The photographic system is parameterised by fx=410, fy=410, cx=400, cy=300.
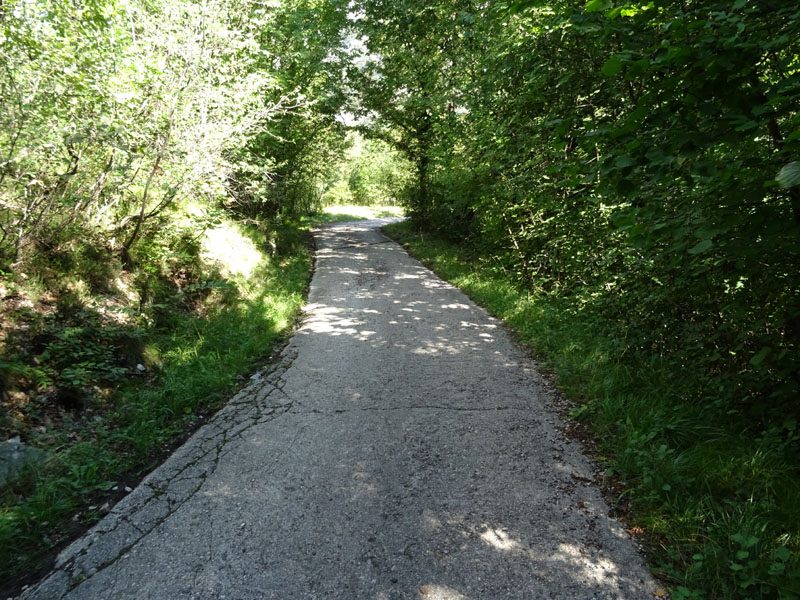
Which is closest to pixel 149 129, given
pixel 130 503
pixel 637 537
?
pixel 130 503

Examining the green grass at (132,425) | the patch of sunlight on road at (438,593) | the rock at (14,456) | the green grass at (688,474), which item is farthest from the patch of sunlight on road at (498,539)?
the rock at (14,456)

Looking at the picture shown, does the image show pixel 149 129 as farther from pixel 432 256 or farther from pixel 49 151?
pixel 432 256

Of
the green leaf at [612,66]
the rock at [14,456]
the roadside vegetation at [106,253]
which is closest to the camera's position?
the green leaf at [612,66]

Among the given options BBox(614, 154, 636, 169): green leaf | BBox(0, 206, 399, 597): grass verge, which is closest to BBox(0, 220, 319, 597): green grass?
BBox(0, 206, 399, 597): grass verge

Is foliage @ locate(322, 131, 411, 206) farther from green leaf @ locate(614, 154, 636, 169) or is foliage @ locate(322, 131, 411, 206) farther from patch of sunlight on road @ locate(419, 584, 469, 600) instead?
patch of sunlight on road @ locate(419, 584, 469, 600)

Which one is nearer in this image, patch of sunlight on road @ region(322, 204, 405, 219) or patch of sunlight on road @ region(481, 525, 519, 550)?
patch of sunlight on road @ region(481, 525, 519, 550)

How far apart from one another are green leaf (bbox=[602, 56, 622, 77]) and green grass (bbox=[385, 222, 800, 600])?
2.67 meters

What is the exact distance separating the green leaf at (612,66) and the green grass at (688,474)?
8.75ft

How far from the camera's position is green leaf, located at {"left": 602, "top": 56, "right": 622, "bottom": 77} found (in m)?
2.19

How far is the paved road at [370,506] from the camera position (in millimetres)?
2412

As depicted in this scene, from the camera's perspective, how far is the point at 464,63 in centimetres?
A: 996

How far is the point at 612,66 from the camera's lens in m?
2.19

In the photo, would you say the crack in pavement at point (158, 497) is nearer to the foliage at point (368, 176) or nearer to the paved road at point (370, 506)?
the paved road at point (370, 506)

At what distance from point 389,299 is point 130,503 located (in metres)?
6.09
